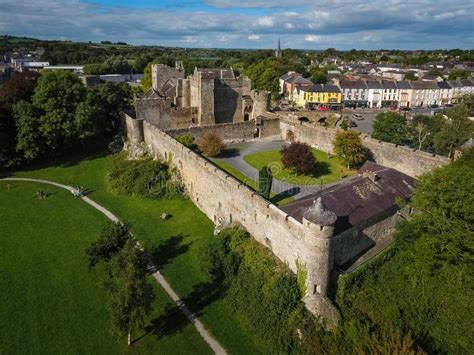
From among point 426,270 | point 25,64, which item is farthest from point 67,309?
point 25,64

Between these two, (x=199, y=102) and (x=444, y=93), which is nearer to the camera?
(x=199, y=102)

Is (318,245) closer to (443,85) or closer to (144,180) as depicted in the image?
(144,180)

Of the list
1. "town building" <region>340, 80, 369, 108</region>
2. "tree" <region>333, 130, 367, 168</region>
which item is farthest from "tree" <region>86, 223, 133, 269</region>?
"town building" <region>340, 80, 369, 108</region>

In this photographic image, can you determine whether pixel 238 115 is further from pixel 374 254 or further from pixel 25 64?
pixel 25 64

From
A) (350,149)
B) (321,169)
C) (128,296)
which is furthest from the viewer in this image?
(321,169)

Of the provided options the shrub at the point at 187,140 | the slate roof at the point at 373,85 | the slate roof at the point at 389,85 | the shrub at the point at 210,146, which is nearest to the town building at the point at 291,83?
the slate roof at the point at 373,85

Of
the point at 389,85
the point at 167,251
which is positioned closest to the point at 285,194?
the point at 167,251

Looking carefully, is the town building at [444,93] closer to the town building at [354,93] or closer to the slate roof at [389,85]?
the slate roof at [389,85]
